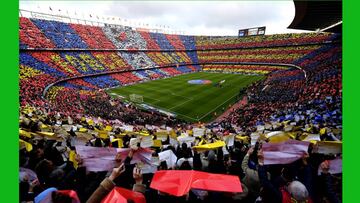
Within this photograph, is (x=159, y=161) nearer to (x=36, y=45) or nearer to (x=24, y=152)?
(x=24, y=152)

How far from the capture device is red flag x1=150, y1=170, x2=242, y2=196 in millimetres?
4152

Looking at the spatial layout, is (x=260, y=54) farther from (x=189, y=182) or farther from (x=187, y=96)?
(x=189, y=182)

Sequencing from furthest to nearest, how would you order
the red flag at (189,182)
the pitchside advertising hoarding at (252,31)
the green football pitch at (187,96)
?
the pitchside advertising hoarding at (252,31), the green football pitch at (187,96), the red flag at (189,182)

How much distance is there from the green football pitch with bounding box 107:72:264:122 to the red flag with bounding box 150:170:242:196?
78.6 ft

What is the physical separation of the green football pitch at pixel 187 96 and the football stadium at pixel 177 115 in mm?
218

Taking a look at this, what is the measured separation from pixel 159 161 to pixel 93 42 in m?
59.8

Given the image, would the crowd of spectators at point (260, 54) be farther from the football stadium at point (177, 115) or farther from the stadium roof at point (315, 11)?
the stadium roof at point (315, 11)

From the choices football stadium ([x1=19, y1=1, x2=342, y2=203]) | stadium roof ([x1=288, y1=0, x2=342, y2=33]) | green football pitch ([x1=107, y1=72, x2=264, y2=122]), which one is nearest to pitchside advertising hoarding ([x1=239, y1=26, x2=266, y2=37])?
football stadium ([x1=19, y1=1, x2=342, y2=203])

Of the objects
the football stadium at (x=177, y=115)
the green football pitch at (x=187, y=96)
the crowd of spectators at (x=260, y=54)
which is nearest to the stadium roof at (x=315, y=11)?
the football stadium at (x=177, y=115)

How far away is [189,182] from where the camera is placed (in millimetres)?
4234

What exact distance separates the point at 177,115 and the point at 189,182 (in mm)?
25913

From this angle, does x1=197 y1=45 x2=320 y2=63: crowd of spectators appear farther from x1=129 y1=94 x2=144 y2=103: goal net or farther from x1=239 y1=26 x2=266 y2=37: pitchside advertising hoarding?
x1=129 y1=94 x2=144 y2=103: goal net

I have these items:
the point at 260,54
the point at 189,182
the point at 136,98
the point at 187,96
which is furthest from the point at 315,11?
the point at 260,54

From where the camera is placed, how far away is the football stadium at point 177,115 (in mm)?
4434
